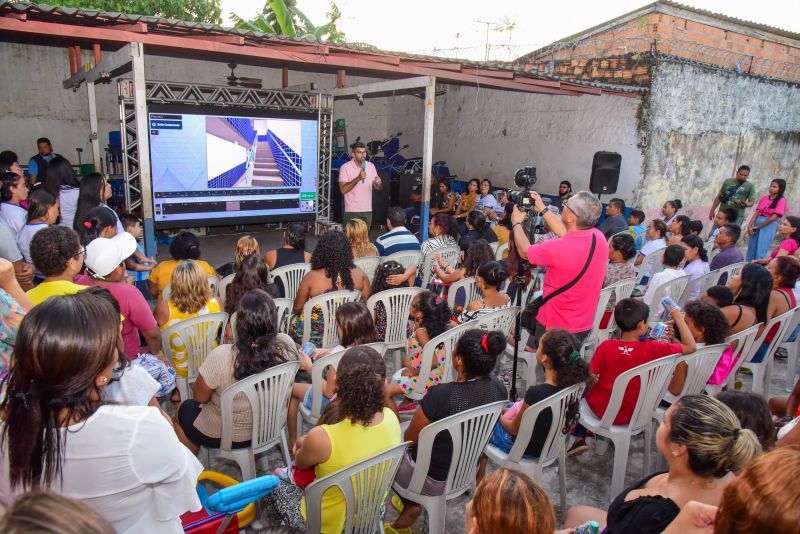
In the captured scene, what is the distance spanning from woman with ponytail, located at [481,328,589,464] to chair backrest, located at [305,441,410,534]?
2.69 ft

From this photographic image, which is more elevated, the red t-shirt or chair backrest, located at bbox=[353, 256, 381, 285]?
chair backrest, located at bbox=[353, 256, 381, 285]

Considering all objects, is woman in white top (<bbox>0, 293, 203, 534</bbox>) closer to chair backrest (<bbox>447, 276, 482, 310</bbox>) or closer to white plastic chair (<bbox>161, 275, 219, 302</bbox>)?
white plastic chair (<bbox>161, 275, 219, 302</bbox>)

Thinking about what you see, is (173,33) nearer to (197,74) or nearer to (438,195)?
(438,195)

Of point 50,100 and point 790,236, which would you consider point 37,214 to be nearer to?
point 790,236

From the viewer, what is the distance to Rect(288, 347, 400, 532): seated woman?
2.12m

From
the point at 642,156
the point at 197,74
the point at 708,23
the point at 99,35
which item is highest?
the point at 708,23

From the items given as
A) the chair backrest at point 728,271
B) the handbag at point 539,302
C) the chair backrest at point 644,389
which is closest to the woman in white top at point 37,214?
the handbag at point 539,302

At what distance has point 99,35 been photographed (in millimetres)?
5125

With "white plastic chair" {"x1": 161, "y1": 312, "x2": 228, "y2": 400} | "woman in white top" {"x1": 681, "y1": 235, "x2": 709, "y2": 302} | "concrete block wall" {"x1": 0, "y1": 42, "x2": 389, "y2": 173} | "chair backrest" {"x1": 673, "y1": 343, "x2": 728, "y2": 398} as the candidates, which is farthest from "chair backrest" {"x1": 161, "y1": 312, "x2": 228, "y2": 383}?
"concrete block wall" {"x1": 0, "y1": 42, "x2": 389, "y2": 173}

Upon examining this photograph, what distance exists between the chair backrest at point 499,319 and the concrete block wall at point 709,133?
6.90 m

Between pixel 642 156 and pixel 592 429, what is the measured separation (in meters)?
7.83

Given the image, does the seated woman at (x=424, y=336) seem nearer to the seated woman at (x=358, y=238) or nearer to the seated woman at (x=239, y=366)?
the seated woman at (x=239, y=366)

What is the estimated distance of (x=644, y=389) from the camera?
2949 mm

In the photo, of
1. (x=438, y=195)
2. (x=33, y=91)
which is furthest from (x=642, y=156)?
(x=33, y=91)
